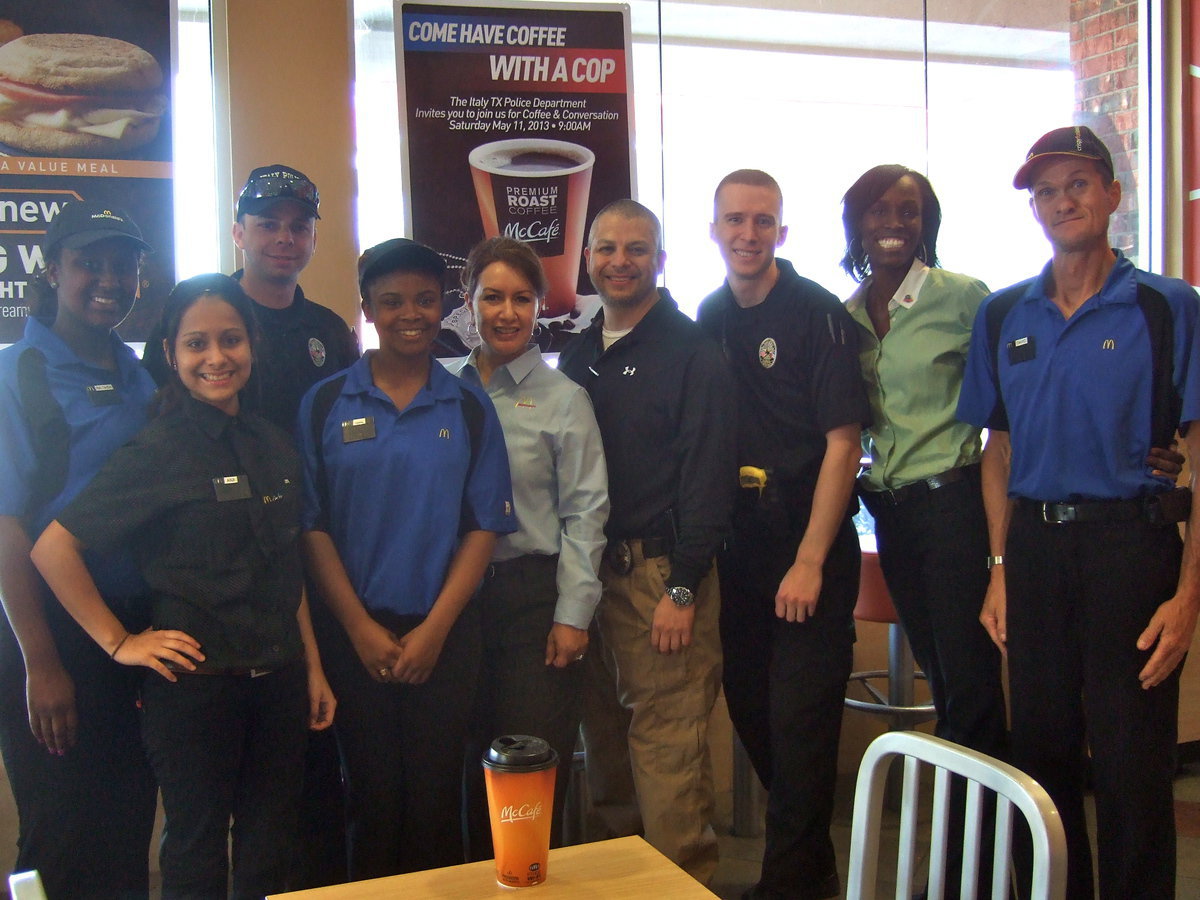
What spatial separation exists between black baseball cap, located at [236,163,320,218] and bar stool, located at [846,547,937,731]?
171 centimetres

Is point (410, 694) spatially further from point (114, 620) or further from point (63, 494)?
point (63, 494)

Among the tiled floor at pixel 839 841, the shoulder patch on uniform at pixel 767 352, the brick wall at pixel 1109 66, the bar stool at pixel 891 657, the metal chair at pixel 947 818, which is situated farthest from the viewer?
the brick wall at pixel 1109 66

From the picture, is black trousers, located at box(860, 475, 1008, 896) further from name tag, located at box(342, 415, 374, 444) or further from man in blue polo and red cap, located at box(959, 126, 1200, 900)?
name tag, located at box(342, 415, 374, 444)

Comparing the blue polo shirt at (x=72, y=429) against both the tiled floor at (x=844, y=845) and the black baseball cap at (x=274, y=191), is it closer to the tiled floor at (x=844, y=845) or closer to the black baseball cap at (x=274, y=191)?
the black baseball cap at (x=274, y=191)

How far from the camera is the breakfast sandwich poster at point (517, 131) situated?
3221 millimetres

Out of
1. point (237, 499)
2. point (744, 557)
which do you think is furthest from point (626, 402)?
point (237, 499)

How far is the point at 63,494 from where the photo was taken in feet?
6.26

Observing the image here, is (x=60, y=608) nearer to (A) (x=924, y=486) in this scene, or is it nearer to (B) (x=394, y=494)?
(B) (x=394, y=494)

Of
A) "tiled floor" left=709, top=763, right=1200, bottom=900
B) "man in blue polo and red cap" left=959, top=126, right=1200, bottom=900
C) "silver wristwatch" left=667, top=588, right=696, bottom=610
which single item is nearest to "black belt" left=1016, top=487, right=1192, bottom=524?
"man in blue polo and red cap" left=959, top=126, right=1200, bottom=900

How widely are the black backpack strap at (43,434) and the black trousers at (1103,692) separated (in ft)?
6.00

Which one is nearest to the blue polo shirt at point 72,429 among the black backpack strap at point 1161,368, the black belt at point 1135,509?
the black belt at point 1135,509

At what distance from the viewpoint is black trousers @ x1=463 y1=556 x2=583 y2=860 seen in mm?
2197

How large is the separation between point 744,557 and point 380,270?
3.45 ft

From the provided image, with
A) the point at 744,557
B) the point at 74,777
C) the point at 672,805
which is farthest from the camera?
the point at 744,557
